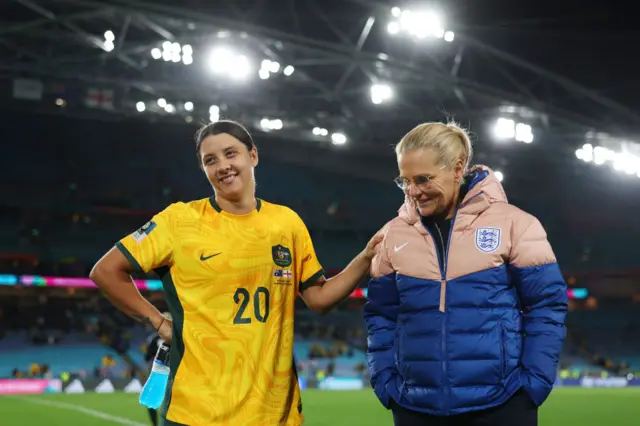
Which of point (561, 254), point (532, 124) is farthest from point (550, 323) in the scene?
point (561, 254)

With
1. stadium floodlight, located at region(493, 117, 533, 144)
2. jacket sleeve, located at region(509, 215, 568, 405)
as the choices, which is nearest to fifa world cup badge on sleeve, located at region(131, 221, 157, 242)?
jacket sleeve, located at region(509, 215, 568, 405)

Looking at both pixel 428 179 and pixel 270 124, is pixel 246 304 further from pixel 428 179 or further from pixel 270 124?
pixel 270 124

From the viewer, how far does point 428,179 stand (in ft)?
10.1

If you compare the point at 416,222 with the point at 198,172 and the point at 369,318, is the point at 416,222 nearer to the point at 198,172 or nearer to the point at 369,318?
the point at 369,318

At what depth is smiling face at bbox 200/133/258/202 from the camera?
11.4 ft

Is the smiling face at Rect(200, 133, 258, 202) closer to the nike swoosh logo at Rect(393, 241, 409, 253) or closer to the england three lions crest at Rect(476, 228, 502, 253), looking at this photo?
the nike swoosh logo at Rect(393, 241, 409, 253)

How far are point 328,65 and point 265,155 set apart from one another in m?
12.0

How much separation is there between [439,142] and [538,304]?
718 mm

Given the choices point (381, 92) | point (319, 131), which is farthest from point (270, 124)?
point (381, 92)

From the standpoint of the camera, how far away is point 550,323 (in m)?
2.95

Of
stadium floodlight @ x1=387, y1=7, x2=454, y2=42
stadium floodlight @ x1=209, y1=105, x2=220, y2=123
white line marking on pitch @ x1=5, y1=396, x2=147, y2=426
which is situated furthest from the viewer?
stadium floodlight @ x1=209, y1=105, x2=220, y2=123

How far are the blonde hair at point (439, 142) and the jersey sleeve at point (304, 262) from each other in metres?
0.74

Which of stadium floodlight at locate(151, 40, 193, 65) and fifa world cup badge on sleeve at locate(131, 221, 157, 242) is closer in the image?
fifa world cup badge on sleeve at locate(131, 221, 157, 242)

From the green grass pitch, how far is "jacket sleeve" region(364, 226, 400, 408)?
31.2 ft
